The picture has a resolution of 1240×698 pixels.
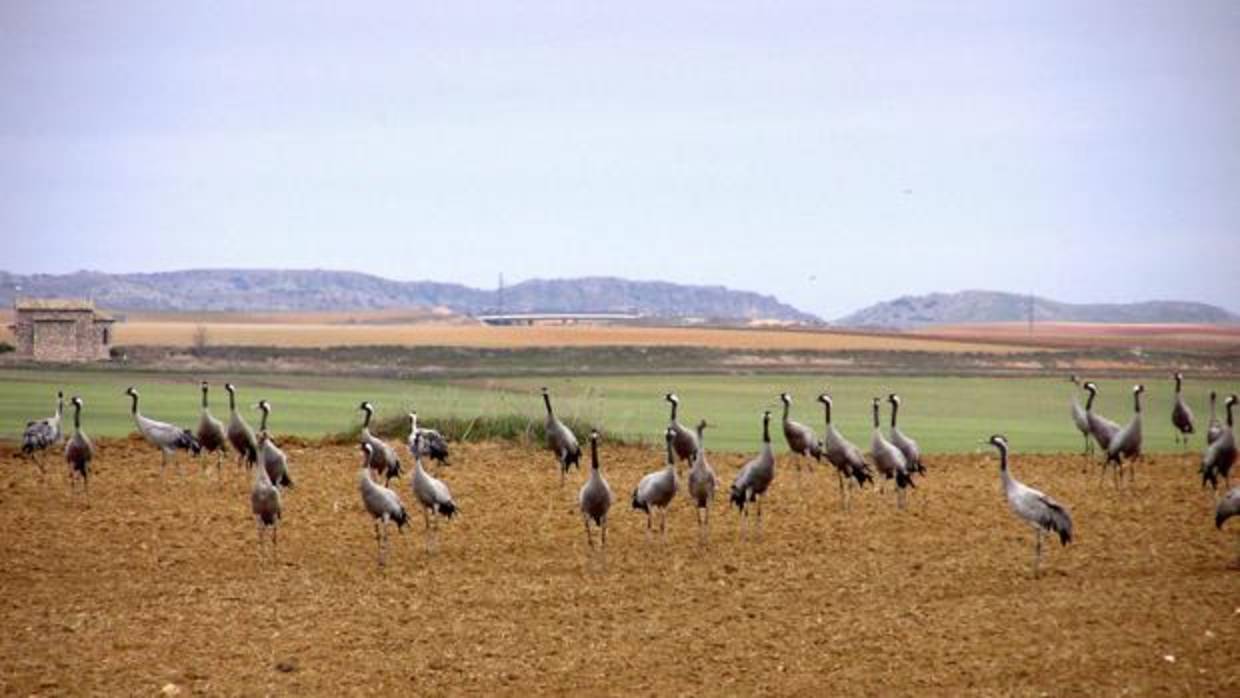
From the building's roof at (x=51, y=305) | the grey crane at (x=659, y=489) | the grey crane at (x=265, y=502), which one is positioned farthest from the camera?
the building's roof at (x=51, y=305)

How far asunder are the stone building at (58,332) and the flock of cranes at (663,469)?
138 ft

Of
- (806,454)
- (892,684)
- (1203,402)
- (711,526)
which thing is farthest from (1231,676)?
(1203,402)

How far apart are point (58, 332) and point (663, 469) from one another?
49.3 metres

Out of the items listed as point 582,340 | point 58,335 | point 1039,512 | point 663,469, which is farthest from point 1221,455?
point 582,340

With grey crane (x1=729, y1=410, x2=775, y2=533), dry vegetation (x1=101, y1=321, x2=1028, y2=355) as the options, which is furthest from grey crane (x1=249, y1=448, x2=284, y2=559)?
dry vegetation (x1=101, y1=321, x2=1028, y2=355)

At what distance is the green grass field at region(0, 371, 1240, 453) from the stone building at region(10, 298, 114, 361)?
647 centimetres

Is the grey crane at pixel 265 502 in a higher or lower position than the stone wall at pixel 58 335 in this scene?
lower

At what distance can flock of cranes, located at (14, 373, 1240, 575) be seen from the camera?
19.0 meters

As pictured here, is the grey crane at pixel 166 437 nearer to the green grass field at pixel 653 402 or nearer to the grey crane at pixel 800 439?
the green grass field at pixel 653 402

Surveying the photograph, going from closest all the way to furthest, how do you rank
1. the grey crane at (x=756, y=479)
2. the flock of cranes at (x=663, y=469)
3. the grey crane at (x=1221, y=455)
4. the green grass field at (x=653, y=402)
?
the flock of cranes at (x=663, y=469)
the grey crane at (x=756, y=479)
the grey crane at (x=1221, y=455)
the green grass field at (x=653, y=402)

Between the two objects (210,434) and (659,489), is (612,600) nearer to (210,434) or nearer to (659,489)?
(659,489)

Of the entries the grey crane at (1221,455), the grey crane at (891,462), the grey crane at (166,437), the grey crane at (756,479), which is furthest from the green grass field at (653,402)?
the grey crane at (756,479)

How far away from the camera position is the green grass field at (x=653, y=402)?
38.5 metres

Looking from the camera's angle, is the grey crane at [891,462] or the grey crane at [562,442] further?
the grey crane at [562,442]
